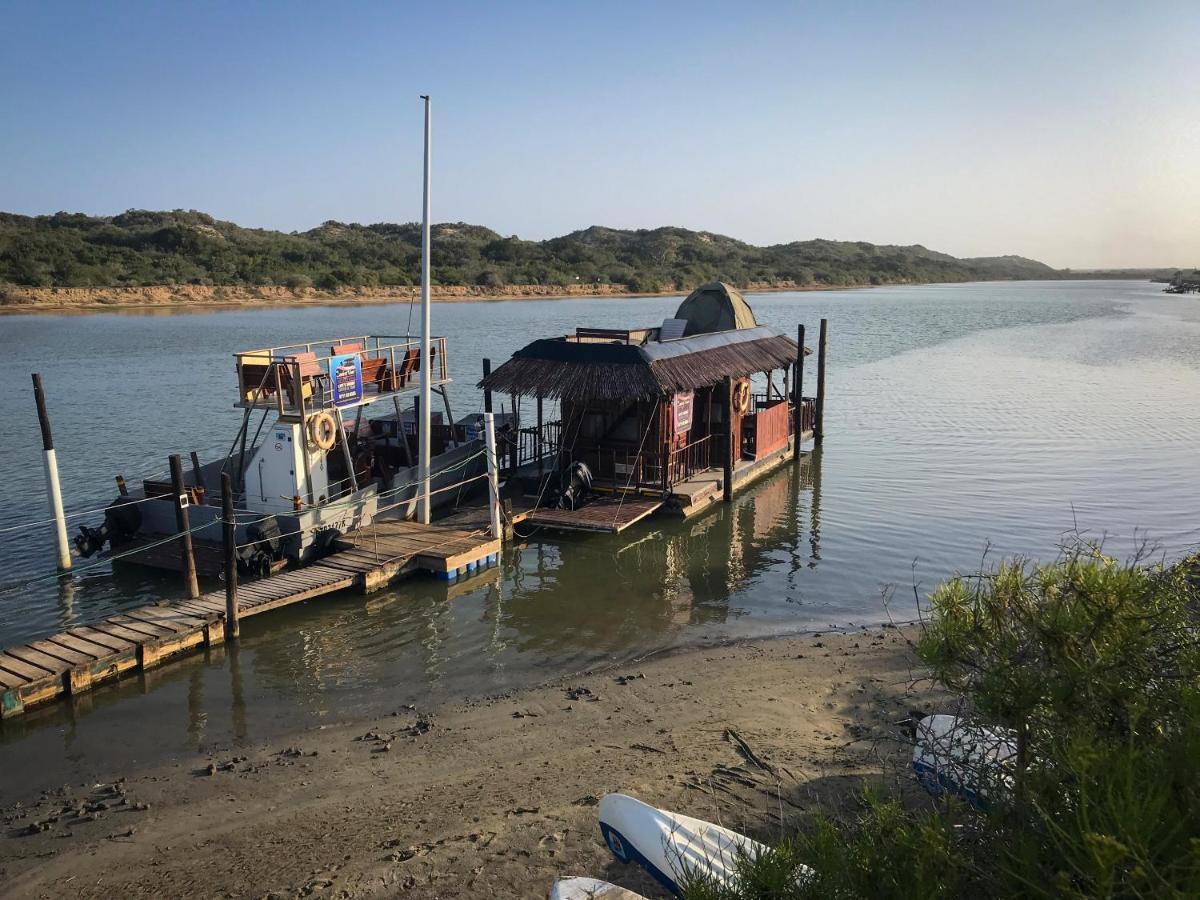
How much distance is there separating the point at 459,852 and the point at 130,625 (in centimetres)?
761

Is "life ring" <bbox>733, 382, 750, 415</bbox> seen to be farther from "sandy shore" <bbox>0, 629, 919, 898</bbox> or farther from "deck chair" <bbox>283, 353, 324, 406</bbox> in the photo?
"sandy shore" <bbox>0, 629, 919, 898</bbox>

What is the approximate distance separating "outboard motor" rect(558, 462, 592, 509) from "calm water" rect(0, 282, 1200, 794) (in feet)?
3.13

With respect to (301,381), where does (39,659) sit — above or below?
below

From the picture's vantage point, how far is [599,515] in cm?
1883

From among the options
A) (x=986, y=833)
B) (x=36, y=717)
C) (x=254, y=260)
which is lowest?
(x=36, y=717)

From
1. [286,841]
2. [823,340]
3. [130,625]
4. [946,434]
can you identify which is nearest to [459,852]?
[286,841]

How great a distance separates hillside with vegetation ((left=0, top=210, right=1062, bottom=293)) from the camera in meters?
79.8

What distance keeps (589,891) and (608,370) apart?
1400cm

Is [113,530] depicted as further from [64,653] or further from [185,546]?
[64,653]

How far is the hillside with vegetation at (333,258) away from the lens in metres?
79.8

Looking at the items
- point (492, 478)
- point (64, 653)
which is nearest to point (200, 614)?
point (64, 653)

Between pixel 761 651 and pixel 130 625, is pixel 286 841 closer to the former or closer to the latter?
pixel 130 625

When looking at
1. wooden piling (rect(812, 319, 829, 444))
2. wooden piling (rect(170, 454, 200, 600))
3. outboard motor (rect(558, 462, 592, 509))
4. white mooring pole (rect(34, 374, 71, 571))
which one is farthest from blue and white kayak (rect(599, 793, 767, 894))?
wooden piling (rect(812, 319, 829, 444))

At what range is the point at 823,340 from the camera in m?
29.0
